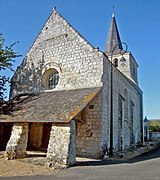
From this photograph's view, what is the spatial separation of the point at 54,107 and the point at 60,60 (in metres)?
4.92

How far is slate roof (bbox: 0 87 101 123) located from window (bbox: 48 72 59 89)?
2012 millimetres

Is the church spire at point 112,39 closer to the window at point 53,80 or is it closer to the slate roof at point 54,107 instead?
the window at point 53,80

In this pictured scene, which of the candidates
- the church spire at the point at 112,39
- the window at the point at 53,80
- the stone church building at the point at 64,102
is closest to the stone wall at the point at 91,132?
the stone church building at the point at 64,102

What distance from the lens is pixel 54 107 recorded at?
9539 millimetres

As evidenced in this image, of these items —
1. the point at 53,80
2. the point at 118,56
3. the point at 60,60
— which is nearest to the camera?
the point at 60,60

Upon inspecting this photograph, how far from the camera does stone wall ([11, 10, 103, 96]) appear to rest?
11.9 m

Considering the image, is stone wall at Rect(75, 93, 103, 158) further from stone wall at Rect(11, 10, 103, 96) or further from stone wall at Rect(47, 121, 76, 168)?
stone wall at Rect(47, 121, 76, 168)

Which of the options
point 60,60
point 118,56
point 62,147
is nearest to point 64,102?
point 62,147

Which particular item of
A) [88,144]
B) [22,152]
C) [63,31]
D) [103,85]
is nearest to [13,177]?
[22,152]

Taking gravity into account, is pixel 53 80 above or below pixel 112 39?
below

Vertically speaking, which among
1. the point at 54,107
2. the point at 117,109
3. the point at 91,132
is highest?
the point at 117,109

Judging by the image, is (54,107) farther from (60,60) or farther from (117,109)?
(117,109)

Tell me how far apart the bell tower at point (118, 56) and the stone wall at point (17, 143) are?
11904mm

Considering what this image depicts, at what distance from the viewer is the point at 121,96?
14531mm
